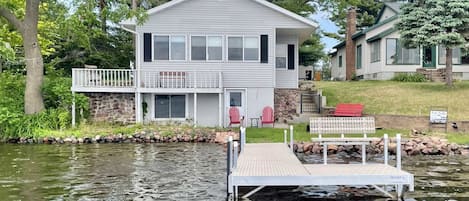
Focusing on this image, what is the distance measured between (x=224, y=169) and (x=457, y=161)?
21.6 ft

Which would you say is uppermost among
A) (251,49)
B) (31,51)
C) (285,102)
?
(251,49)

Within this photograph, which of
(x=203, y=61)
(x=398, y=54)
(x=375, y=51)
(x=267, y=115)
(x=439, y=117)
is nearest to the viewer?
(x=439, y=117)

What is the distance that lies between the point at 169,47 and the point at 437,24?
13.6m

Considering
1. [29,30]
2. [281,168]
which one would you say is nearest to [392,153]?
[281,168]

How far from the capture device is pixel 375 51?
32.3 m

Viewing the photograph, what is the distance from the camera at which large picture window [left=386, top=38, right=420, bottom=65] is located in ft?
101

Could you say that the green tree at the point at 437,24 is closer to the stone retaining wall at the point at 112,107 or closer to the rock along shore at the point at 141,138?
the rock along shore at the point at 141,138

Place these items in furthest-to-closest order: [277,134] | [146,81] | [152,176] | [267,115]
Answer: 1. [267,115]
2. [146,81]
3. [277,134]
4. [152,176]

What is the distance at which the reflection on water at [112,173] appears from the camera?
31.2 ft

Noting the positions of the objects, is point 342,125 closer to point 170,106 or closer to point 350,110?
point 350,110

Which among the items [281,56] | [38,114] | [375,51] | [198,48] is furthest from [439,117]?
[38,114]

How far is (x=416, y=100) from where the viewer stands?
23547mm

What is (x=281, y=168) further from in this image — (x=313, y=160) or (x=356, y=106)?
(x=356, y=106)

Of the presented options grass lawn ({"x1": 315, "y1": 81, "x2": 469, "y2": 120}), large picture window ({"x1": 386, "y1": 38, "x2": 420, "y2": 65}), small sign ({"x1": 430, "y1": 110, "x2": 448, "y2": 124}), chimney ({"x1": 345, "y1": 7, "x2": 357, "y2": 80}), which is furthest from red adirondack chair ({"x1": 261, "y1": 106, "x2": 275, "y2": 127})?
chimney ({"x1": 345, "y1": 7, "x2": 357, "y2": 80})
